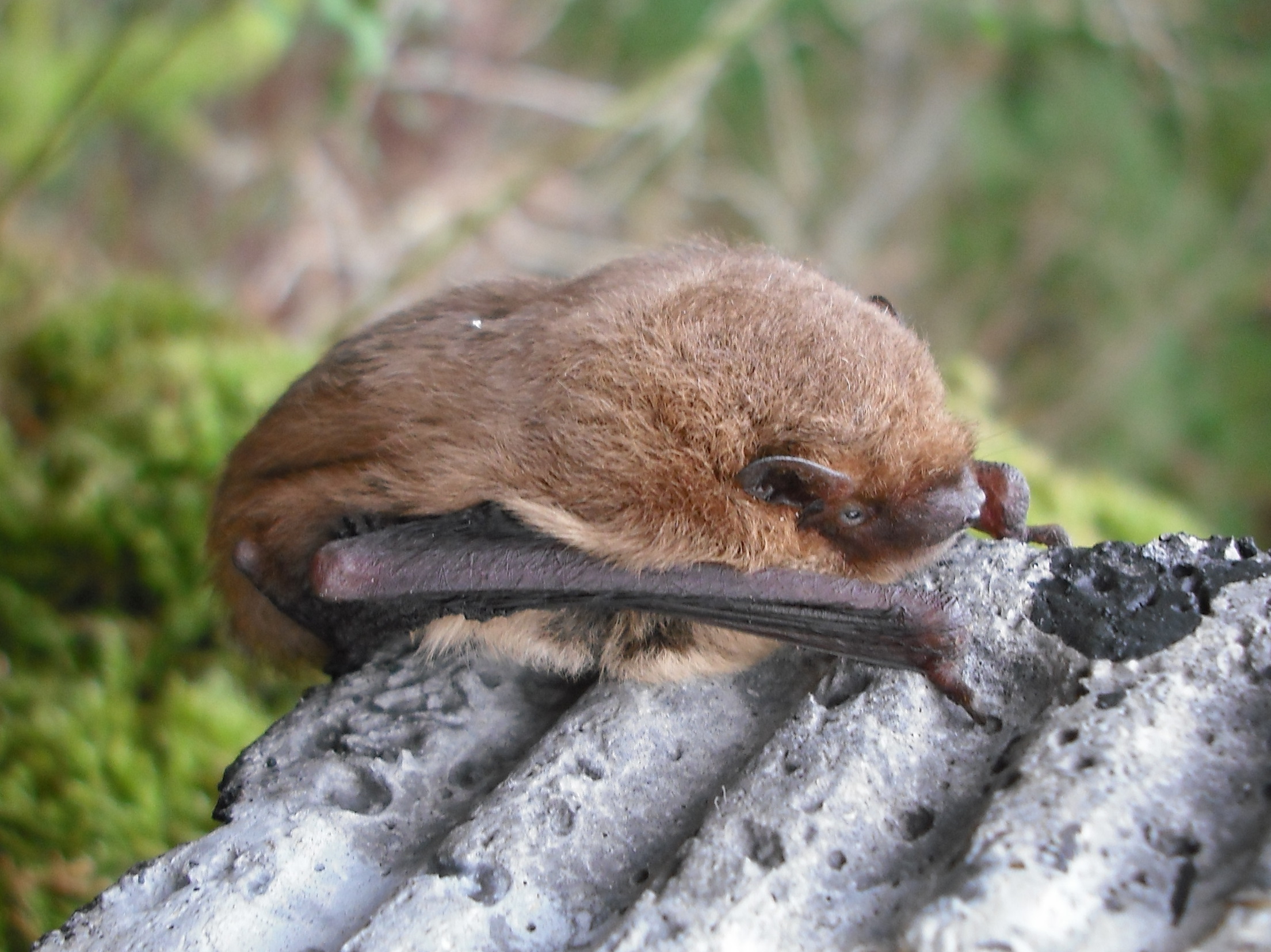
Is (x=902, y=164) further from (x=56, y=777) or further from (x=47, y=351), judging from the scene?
(x=56, y=777)

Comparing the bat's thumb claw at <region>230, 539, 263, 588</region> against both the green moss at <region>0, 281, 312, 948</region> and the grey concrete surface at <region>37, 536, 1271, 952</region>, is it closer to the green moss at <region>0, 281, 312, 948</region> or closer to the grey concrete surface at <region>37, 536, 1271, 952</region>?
the grey concrete surface at <region>37, 536, 1271, 952</region>

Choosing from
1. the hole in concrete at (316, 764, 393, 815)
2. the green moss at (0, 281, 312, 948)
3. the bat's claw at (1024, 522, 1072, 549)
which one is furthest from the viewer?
the green moss at (0, 281, 312, 948)

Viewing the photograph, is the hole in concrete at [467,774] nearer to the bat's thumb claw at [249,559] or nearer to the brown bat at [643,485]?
the brown bat at [643,485]

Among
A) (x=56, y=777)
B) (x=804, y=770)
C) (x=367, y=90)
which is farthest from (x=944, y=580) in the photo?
(x=367, y=90)

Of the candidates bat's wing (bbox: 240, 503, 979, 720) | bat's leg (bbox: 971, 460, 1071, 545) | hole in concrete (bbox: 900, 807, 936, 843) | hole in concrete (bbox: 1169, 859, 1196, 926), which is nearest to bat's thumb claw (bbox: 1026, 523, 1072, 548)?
bat's leg (bbox: 971, 460, 1071, 545)

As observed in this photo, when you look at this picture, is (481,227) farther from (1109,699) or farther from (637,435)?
(1109,699)

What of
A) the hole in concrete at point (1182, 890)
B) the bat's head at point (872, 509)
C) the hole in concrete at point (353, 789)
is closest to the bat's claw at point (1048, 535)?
the bat's head at point (872, 509)
